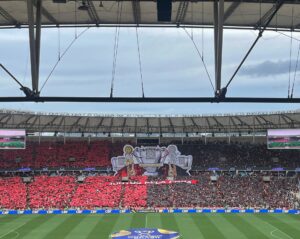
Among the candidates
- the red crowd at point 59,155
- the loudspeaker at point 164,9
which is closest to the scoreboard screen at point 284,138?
the red crowd at point 59,155

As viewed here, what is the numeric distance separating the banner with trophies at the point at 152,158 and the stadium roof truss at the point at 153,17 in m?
52.6

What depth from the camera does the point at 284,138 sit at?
57.4 metres

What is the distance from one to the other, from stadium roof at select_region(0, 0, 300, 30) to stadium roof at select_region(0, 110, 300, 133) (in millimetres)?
46987

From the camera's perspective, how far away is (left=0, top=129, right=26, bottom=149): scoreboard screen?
58781 millimetres

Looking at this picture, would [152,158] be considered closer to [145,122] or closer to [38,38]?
[145,122]

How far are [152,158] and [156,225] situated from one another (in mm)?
25303

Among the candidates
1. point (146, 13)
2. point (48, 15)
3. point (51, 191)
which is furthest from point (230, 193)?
point (48, 15)

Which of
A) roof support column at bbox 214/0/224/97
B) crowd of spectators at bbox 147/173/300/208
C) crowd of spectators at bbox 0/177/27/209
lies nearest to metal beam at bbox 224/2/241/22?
roof support column at bbox 214/0/224/97

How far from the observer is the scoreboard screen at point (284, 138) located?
57.0 meters

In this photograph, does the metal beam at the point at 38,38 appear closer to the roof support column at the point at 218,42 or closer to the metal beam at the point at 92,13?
the metal beam at the point at 92,13

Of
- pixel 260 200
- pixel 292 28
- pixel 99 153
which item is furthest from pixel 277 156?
pixel 292 28

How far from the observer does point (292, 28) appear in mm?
10875

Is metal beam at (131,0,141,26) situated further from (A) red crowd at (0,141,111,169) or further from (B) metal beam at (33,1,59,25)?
(A) red crowd at (0,141,111,169)

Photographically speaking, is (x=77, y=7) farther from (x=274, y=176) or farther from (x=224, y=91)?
(x=274, y=176)
